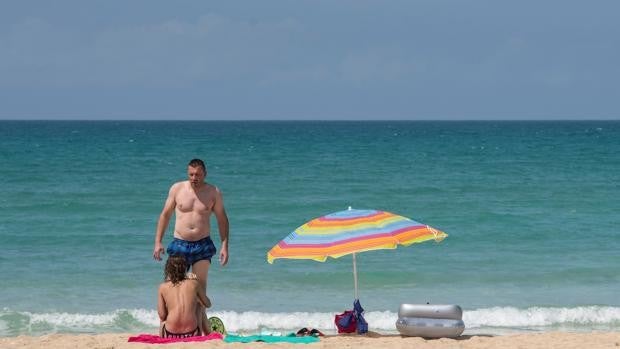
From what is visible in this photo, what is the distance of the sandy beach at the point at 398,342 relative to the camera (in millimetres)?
9000

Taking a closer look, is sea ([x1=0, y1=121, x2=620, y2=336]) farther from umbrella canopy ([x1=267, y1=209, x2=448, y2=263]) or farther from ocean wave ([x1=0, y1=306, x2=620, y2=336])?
umbrella canopy ([x1=267, y1=209, x2=448, y2=263])

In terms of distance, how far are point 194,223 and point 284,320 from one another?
3.62 m

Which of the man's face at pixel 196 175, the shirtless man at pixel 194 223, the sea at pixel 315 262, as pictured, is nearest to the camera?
the man's face at pixel 196 175

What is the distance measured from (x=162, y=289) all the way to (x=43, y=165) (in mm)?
28224

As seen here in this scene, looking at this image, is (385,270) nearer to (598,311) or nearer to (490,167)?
(598,311)

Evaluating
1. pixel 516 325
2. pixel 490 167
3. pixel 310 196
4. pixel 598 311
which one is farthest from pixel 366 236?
pixel 490 167

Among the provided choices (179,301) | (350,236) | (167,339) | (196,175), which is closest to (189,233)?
(196,175)

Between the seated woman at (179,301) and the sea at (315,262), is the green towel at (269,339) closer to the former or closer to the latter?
the seated woman at (179,301)

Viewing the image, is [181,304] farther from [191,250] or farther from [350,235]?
[350,235]

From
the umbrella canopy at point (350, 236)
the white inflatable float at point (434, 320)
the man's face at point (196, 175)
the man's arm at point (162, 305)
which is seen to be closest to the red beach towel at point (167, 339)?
the man's arm at point (162, 305)

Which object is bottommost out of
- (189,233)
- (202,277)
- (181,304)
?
(181,304)

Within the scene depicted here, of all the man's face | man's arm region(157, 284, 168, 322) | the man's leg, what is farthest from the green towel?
the man's face

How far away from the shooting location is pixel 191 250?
8.91 meters

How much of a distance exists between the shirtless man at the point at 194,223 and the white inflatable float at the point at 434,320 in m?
1.92
